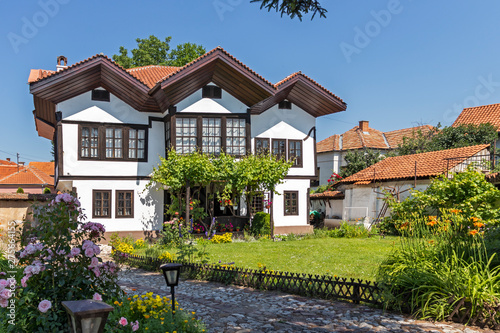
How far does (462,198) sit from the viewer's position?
17406 millimetres

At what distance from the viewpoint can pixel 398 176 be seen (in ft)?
72.3

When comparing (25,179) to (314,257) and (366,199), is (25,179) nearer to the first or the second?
(366,199)

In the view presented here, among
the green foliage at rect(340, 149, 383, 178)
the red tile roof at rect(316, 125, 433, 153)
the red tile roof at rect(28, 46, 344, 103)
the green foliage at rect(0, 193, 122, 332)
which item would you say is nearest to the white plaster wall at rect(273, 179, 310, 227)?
the red tile roof at rect(28, 46, 344, 103)

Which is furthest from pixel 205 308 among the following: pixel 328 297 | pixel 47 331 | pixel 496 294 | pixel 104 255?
pixel 104 255

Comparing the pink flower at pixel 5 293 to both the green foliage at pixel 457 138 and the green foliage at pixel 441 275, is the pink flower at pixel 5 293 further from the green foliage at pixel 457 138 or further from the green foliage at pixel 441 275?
the green foliage at pixel 457 138

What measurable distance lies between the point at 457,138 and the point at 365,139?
9.15 meters

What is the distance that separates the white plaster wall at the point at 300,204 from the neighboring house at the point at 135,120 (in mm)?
1757

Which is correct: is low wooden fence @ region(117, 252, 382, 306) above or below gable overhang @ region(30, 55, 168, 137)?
below

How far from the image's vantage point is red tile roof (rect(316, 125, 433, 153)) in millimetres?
37094

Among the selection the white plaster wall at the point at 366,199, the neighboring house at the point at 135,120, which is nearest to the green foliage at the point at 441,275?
the neighboring house at the point at 135,120

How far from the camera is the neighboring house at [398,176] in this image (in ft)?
68.1

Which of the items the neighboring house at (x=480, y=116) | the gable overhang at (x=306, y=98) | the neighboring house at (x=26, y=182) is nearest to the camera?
the gable overhang at (x=306, y=98)

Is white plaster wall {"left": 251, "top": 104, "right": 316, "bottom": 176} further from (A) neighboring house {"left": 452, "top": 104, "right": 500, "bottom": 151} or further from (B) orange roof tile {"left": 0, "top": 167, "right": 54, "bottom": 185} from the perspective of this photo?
(B) orange roof tile {"left": 0, "top": 167, "right": 54, "bottom": 185}

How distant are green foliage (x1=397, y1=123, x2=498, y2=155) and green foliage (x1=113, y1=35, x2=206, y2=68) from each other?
61.0 feet
